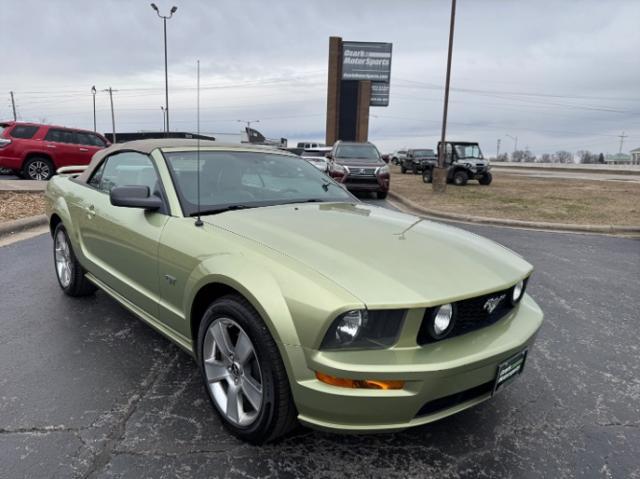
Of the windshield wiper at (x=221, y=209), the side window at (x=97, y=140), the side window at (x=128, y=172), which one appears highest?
the side window at (x=97, y=140)

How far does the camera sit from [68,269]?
4383 mm

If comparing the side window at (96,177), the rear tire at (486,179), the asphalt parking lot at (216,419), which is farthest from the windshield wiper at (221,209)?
the rear tire at (486,179)

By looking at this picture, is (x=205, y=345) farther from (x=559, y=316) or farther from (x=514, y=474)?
(x=559, y=316)

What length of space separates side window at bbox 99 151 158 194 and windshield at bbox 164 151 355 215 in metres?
0.22

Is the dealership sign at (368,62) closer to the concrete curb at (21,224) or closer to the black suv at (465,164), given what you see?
the black suv at (465,164)

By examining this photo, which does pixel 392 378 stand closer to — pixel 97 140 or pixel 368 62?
pixel 97 140

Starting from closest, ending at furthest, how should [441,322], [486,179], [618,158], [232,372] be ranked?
[441,322], [232,372], [486,179], [618,158]

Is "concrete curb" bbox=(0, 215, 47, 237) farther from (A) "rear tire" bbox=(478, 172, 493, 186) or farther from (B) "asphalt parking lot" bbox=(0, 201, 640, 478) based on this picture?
(A) "rear tire" bbox=(478, 172, 493, 186)

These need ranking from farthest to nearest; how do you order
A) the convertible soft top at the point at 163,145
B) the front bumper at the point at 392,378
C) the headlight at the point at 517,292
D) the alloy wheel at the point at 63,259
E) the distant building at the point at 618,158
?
1. the distant building at the point at 618,158
2. the alloy wheel at the point at 63,259
3. the convertible soft top at the point at 163,145
4. the headlight at the point at 517,292
5. the front bumper at the point at 392,378

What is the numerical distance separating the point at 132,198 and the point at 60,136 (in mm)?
12939

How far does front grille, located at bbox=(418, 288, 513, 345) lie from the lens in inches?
80.0

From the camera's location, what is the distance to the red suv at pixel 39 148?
42.6ft

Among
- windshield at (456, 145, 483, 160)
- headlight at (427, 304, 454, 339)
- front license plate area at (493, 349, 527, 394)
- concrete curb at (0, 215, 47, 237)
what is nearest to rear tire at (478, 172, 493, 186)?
windshield at (456, 145, 483, 160)

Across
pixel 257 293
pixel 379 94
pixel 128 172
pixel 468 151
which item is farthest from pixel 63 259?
pixel 379 94
